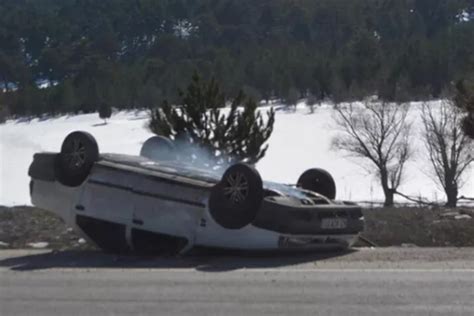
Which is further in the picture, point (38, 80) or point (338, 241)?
point (38, 80)

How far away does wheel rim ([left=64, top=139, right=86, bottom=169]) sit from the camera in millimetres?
11367

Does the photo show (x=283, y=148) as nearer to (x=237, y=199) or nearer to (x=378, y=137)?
(x=378, y=137)

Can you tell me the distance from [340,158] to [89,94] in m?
33.7

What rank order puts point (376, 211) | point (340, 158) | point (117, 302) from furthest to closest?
point (340, 158)
point (376, 211)
point (117, 302)

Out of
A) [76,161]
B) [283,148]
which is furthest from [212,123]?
[283,148]

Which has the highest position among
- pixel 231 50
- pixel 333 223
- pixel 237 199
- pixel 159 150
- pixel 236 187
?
pixel 231 50

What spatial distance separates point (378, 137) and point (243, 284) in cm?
5159

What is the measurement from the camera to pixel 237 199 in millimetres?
10367

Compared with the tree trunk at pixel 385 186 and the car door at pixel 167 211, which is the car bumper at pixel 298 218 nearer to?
the car door at pixel 167 211

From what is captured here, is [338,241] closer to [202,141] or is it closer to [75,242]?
[75,242]

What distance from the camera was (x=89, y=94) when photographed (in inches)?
3622

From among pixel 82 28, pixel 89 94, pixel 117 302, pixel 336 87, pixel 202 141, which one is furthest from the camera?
pixel 82 28

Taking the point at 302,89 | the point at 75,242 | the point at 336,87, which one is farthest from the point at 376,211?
the point at 302,89

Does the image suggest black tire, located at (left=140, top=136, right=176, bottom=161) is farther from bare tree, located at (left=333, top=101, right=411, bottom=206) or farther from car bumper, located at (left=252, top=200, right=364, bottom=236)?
bare tree, located at (left=333, top=101, right=411, bottom=206)
